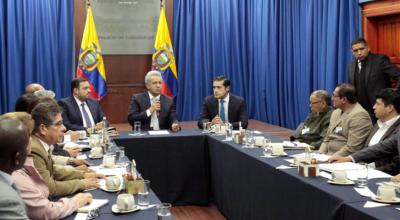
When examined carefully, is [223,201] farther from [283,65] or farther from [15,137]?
[283,65]

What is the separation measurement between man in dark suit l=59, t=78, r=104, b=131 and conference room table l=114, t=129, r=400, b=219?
47 centimetres

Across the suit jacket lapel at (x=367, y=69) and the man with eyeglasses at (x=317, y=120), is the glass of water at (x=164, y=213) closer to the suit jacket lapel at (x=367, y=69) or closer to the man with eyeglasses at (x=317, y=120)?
the man with eyeglasses at (x=317, y=120)

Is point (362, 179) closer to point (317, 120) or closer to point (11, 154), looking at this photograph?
point (11, 154)

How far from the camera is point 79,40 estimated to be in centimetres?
848

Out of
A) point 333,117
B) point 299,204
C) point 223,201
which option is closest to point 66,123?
point 223,201

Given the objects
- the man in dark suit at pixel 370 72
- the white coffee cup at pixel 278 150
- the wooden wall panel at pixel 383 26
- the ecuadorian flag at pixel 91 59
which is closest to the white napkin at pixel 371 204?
the white coffee cup at pixel 278 150

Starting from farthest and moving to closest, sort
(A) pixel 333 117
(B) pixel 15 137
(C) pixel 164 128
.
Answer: (C) pixel 164 128
(A) pixel 333 117
(B) pixel 15 137

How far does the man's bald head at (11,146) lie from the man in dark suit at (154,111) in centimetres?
387

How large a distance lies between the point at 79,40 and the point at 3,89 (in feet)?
4.63

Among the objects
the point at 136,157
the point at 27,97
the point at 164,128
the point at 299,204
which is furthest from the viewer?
the point at 164,128

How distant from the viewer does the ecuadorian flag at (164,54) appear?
8414 mm

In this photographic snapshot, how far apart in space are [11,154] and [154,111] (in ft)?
12.8

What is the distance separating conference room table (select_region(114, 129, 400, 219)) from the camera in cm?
276

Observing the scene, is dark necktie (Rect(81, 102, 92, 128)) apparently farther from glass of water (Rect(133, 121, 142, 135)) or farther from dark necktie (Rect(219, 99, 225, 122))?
dark necktie (Rect(219, 99, 225, 122))
